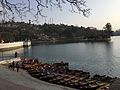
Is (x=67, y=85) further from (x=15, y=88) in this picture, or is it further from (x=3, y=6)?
(x=3, y=6)

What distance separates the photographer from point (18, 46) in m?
164

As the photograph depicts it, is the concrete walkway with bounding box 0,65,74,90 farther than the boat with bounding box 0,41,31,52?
No

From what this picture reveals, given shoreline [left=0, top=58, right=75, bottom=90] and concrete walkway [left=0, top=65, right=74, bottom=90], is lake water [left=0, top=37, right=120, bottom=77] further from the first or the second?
concrete walkway [left=0, top=65, right=74, bottom=90]

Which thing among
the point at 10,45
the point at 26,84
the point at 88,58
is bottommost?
the point at 88,58

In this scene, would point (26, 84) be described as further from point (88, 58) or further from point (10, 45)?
point (10, 45)

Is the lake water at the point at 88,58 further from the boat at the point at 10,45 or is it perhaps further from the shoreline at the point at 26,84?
the shoreline at the point at 26,84

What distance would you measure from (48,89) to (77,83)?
6.02 meters

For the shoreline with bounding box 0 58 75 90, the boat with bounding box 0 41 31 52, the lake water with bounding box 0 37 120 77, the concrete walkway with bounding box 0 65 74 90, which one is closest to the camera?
the concrete walkway with bounding box 0 65 74 90

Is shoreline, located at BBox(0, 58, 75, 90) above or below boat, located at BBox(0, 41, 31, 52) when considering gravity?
above

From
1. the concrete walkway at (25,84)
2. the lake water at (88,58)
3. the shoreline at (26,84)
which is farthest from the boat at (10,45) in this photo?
the concrete walkway at (25,84)

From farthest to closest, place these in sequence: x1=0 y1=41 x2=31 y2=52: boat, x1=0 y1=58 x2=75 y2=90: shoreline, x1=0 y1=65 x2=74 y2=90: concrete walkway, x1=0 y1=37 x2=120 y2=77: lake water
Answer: x1=0 y1=41 x2=31 y2=52: boat < x1=0 y1=37 x2=120 y2=77: lake water < x1=0 y1=58 x2=75 y2=90: shoreline < x1=0 y1=65 x2=74 y2=90: concrete walkway

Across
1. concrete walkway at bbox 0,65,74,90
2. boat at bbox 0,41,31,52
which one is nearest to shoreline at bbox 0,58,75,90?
concrete walkway at bbox 0,65,74,90

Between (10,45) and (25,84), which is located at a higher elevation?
(25,84)

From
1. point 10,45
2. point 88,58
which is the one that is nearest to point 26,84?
point 88,58
